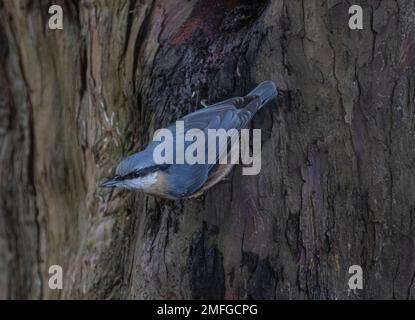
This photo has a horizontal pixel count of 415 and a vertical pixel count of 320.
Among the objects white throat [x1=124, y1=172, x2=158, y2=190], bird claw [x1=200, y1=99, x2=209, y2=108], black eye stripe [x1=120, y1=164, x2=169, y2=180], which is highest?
bird claw [x1=200, y1=99, x2=209, y2=108]

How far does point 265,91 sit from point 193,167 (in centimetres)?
34

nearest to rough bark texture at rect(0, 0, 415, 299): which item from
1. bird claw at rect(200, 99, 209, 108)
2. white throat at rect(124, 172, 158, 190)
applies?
bird claw at rect(200, 99, 209, 108)

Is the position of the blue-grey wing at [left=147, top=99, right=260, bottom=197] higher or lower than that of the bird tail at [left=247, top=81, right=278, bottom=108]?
Result: lower

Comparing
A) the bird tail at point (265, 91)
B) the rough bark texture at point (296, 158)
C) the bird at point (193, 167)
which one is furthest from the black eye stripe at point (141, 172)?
the bird tail at point (265, 91)

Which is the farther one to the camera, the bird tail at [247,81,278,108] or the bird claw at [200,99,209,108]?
the bird claw at [200,99,209,108]

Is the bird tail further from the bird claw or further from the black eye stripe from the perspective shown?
the black eye stripe

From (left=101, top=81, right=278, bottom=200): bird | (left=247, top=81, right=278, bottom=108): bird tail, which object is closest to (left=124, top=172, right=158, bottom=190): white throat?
(left=101, top=81, right=278, bottom=200): bird

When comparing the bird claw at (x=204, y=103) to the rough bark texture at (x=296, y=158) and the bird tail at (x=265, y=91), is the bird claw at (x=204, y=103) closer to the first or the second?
the rough bark texture at (x=296, y=158)

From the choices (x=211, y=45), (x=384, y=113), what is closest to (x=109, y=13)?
(x=211, y=45)

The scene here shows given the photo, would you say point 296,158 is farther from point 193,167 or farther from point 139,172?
point 139,172

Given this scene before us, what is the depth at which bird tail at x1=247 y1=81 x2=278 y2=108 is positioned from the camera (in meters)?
2.56

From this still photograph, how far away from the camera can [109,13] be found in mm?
3127

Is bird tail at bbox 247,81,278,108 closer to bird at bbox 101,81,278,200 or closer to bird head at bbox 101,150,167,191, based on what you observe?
bird at bbox 101,81,278,200

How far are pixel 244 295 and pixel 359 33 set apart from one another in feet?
3.05
